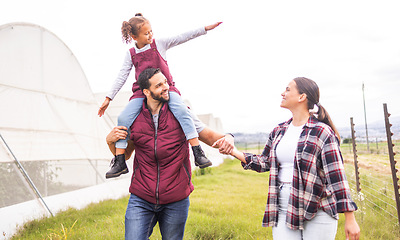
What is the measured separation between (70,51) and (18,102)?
216 centimetres

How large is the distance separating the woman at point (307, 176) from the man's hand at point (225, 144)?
361mm

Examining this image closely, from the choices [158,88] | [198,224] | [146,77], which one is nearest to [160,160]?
[158,88]

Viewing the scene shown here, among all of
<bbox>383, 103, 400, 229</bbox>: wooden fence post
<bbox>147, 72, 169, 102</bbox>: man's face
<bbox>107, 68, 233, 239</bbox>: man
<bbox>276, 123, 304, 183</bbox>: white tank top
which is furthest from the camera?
<bbox>383, 103, 400, 229</bbox>: wooden fence post

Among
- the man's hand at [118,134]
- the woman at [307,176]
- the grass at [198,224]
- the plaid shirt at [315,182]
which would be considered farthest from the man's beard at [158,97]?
the grass at [198,224]

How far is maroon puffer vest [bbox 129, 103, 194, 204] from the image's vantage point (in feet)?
8.21

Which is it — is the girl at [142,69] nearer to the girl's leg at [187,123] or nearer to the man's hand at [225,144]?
the girl's leg at [187,123]

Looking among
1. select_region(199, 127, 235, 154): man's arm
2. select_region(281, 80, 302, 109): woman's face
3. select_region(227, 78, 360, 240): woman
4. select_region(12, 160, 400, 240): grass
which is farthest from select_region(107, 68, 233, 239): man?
select_region(12, 160, 400, 240): grass

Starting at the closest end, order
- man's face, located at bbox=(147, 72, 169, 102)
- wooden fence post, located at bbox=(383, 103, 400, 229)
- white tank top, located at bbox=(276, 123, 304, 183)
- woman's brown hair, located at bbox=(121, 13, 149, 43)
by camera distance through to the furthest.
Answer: man's face, located at bbox=(147, 72, 169, 102)
white tank top, located at bbox=(276, 123, 304, 183)
woman's brown hair, located at bbox=(121, 13, 149, 43)
wooden fence post, located at bbox=(383, 103, 400, 229)

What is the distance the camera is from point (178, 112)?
266 centimetres

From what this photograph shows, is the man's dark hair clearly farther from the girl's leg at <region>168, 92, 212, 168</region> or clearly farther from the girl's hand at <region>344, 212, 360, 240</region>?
the girl's hand at <region>344, 212, 360, 240</region>

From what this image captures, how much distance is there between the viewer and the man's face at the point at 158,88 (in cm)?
261

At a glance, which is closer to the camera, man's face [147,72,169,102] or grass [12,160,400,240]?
man's face [147,72,169,102]

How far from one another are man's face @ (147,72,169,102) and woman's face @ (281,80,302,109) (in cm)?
105

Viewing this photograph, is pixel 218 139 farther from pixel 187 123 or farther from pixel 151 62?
pixel 151 62
